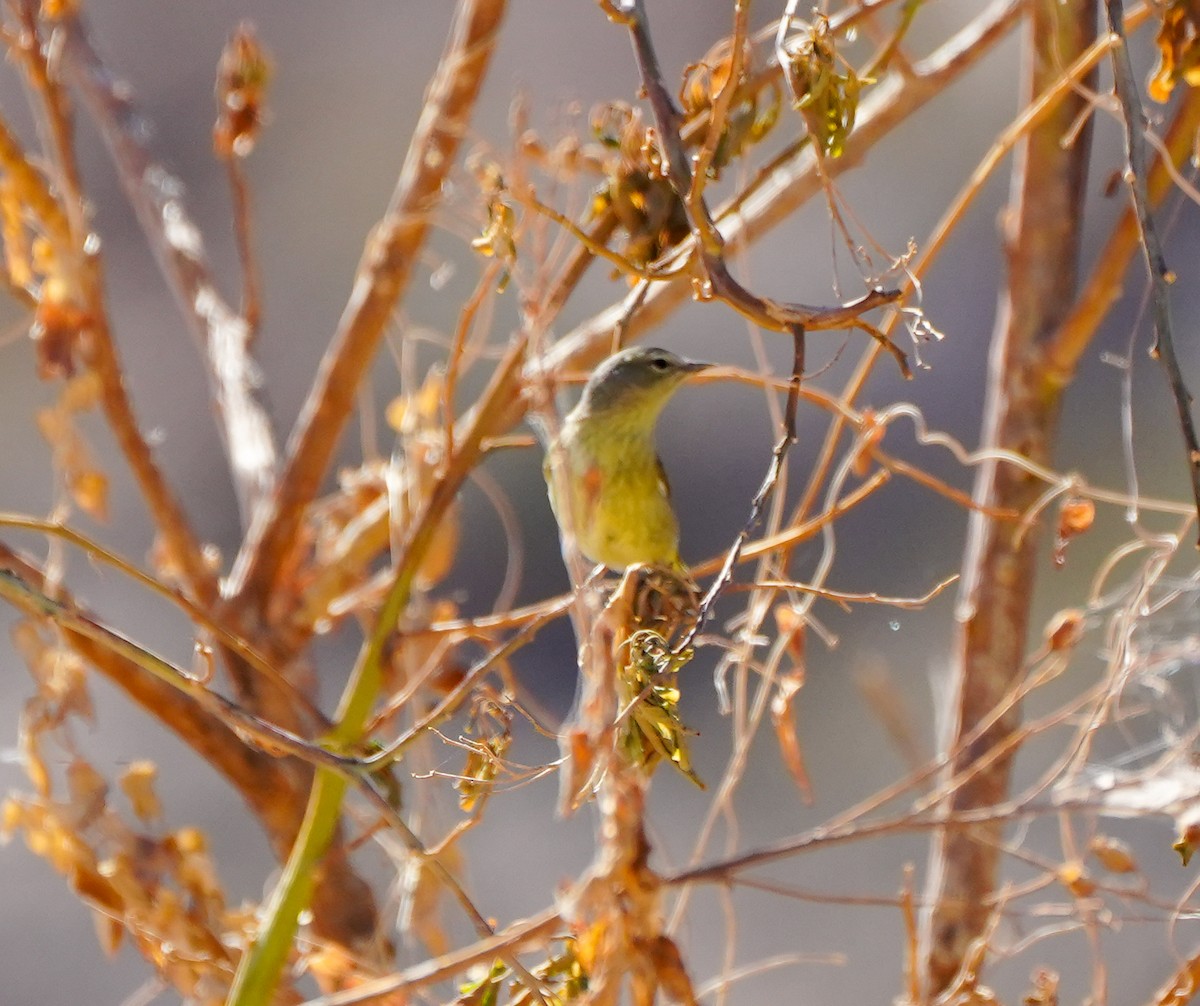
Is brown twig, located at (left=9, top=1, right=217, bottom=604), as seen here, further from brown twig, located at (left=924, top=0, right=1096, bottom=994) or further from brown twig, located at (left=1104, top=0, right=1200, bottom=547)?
brown twig, located at (left=1104, top=0, right=1200, bottom=547)

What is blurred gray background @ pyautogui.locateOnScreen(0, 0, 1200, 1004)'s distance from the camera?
2.80 m

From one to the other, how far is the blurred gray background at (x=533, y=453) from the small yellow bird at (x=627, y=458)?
821mm

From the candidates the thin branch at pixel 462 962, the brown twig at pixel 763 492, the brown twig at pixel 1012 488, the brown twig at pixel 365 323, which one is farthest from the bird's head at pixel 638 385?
the brown twig at pixel 763 492

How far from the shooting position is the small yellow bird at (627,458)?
1.74 metres

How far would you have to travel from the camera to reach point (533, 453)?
2918mm

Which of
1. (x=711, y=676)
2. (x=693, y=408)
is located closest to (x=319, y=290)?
(x=693, y=408)

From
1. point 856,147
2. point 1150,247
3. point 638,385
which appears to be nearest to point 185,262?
point 638,385

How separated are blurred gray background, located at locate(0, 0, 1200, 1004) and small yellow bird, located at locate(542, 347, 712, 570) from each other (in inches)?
32.3

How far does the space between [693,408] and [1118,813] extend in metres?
2.01

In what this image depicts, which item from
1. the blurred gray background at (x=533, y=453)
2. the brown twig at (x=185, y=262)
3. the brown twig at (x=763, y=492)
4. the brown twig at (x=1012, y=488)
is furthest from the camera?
the blurred gray background at (x=533, y=453)

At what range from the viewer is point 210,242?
352 centimetres

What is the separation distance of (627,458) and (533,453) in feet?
3.64

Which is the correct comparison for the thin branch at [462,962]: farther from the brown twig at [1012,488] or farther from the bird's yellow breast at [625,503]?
the bird's yellow breast at [625,503]

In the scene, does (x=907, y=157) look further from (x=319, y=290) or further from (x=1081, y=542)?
(x=319, y=290)
